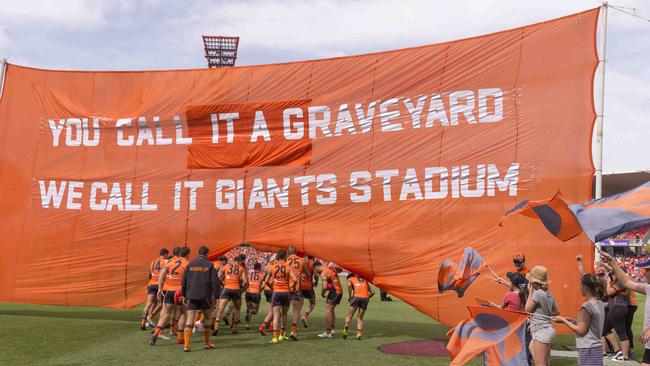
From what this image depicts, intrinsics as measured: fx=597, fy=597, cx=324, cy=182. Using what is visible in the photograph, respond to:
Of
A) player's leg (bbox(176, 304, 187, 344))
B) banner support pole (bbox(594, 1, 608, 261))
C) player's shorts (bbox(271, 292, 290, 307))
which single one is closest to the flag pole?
banner support pole (bbox(594, 1, 608, 261))

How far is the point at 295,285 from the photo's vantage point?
1311 cm

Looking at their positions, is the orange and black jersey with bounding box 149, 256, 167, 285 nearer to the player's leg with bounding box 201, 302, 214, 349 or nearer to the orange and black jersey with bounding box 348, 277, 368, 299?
the player's leg with bounding box 201, 302, 214, 349

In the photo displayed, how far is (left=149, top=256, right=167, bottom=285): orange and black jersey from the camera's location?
13.6 m

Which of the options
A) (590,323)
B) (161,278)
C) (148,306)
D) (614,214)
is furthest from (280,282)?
(590,323)

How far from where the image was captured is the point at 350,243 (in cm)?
1306

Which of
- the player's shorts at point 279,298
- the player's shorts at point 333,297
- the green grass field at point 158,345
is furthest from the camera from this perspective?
the player's shorts at point 333,297

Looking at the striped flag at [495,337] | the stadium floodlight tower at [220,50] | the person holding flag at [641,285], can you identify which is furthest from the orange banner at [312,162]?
the stadium floodlight tower at [220,50]

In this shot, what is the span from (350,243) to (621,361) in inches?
222

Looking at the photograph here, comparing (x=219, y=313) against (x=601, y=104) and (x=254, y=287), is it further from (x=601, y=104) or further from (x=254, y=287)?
(x=601, y=104)

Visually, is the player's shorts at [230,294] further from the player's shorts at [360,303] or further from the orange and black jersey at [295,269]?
the player's shorts at [360,303]

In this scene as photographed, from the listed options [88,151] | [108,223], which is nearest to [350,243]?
[108,223]

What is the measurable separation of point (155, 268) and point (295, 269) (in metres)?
3.37

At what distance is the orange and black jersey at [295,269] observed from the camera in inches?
510

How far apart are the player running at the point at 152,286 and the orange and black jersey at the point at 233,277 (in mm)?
1471
